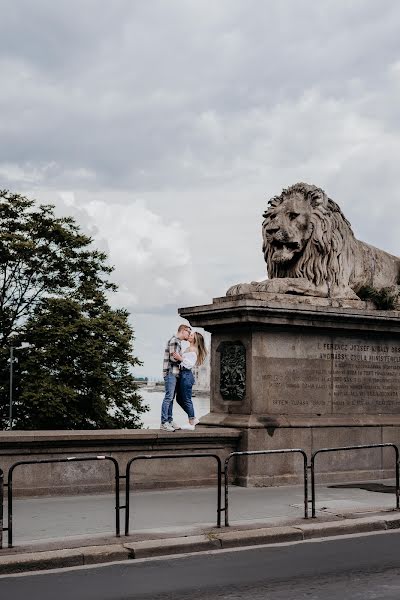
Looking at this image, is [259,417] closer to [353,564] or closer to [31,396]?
[353,564]

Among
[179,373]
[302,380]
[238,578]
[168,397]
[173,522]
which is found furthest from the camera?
[302,380]

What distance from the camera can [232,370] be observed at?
49.1 feet

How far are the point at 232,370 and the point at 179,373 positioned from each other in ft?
2.99

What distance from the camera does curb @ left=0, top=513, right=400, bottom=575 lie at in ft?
28.1

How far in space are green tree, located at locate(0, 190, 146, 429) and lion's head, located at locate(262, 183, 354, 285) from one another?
22.5 meters

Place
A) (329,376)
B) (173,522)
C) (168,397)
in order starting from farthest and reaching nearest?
1. (329,376)
2. (168,397)
3. (173,522)

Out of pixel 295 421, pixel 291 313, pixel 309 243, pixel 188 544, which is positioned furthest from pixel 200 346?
pixel 188 544

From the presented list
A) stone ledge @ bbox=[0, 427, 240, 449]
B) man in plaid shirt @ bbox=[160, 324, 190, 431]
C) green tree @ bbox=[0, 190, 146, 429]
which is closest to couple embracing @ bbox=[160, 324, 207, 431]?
man in plaid shirt @ bbox=[160, 324, 190, 431]

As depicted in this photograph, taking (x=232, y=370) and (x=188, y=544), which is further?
(x=232, y=370)

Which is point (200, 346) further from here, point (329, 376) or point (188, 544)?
point (188, 544)

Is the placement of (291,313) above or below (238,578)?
above

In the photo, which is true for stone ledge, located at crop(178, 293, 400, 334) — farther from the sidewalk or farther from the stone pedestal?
the sidewalk

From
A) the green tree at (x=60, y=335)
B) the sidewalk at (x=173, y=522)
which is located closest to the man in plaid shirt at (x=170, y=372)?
the sidewalk at (x=173, y=522)

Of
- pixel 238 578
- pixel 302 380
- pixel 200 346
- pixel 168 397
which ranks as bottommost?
pixel 238 578
